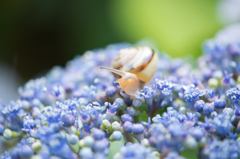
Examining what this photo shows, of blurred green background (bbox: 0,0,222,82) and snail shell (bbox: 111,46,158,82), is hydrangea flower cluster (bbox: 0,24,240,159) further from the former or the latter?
blurred green background (bbox: 0,0,222,82)

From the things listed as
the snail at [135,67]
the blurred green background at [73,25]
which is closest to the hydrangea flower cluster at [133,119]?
the snail at [135,67]

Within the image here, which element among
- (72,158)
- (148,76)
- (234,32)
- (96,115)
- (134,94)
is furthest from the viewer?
(234,32)

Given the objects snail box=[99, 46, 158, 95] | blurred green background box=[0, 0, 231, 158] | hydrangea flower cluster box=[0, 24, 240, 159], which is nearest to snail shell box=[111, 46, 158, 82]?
snail box=[99, 46, 158, 95]

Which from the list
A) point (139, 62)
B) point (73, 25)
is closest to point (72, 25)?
point (73, 25)

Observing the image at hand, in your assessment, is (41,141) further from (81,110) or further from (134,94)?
(134,94)

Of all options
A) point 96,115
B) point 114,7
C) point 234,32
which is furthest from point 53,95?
point 114,7

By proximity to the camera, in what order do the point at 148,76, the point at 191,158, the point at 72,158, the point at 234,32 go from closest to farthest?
1. the point at 72,158
2. the point at 148,76
3. the point at 191,158
4. the point at 234,32

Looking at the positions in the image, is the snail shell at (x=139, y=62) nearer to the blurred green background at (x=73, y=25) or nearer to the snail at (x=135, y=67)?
the snail at (x=135, y=67)
